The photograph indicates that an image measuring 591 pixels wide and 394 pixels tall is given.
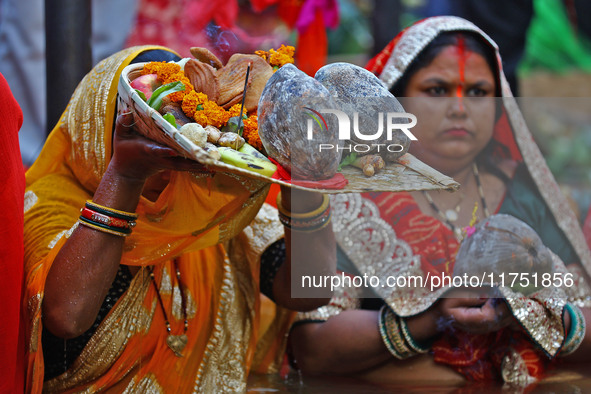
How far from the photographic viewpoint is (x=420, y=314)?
2.30 m

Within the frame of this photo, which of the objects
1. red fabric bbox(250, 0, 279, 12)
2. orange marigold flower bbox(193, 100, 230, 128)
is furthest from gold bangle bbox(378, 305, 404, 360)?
red fabric bbox(250, 0, 279, 12)

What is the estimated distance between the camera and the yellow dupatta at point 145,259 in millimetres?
1889

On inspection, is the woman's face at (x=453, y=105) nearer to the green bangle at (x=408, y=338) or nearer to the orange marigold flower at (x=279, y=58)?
the green bangle at (x=408, y=338)

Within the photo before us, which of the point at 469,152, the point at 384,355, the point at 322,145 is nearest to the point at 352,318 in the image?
the point at 384,355

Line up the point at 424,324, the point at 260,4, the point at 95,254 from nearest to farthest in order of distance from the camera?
the point at 95,254, the point at 424,324, the point at 260,4

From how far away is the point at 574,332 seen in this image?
2336 mm

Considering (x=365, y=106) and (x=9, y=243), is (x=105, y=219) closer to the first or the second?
(x=9, y=243)

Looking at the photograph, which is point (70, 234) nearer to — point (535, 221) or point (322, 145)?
point (322, 145)

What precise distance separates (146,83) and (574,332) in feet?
4.93

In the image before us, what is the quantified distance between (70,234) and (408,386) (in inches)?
44.7

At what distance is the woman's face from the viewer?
249cm

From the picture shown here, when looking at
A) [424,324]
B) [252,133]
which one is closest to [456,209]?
[424,324]

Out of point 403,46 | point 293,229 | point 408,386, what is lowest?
point 408,386

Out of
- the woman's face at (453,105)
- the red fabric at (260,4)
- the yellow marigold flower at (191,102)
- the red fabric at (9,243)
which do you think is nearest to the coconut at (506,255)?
the woman's face at (453,105)
